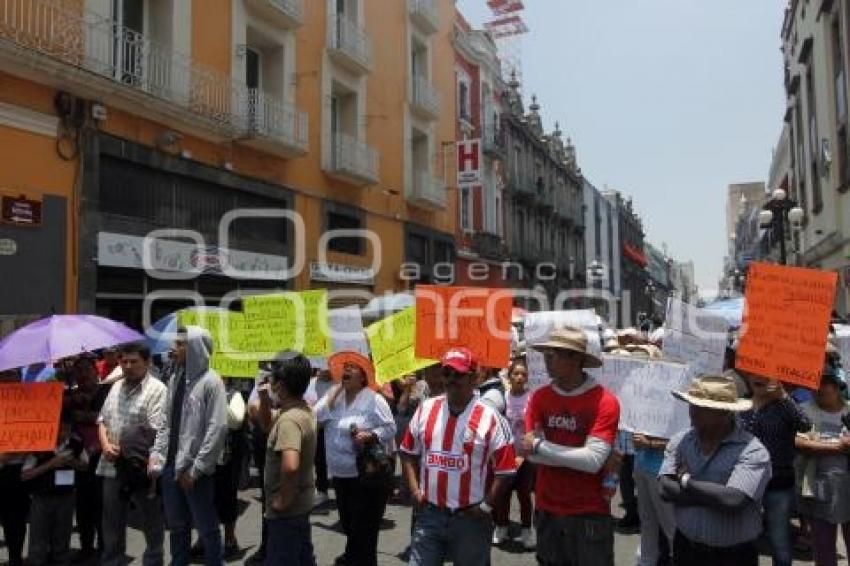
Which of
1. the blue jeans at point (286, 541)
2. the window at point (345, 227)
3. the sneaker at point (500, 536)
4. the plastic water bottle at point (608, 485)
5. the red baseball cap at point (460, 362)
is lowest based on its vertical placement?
the sneaker at point (500, 536)

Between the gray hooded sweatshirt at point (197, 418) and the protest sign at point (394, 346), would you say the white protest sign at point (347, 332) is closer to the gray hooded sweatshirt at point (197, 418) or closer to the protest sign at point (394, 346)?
the protest sign at point (394, 346)

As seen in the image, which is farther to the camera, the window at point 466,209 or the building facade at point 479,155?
the window at point 466,209

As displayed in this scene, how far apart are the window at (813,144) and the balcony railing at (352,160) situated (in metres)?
13.7

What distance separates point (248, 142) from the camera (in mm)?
15656

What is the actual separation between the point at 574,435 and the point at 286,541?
1.93 meters

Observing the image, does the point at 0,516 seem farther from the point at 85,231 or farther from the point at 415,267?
the point at 415,267

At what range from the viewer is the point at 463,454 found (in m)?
4.18

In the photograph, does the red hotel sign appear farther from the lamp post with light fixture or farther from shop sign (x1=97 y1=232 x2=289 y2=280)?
the lamp post with light fixture

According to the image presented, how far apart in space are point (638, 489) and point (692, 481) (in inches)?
89.6

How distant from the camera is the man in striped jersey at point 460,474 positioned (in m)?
4.12

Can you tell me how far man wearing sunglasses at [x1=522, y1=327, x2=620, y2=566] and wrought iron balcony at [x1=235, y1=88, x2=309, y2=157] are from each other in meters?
12.4

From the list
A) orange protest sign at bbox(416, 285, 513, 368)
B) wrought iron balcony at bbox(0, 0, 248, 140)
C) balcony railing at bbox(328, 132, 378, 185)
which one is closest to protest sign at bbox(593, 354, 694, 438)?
orange protest sign at bbox(416, 285, 513, 368)

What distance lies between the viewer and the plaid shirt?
5.65 meters

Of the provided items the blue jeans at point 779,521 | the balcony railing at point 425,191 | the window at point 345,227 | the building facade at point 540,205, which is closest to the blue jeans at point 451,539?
the blue jeans at point 779,521
